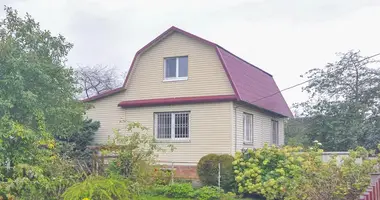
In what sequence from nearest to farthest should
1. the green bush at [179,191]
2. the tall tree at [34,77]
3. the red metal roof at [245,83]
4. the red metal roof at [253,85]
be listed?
the tall tree at [34,77]
the green bush at [179,191]
the red metal roof at [245,83]
the red metal roof at [253,85]

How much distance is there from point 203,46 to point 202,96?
1.99 m

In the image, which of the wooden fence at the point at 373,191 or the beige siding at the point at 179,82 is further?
the beige siding at the point at 179,82

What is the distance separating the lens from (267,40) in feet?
63.5

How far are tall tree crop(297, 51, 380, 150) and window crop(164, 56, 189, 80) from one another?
9.46 metres

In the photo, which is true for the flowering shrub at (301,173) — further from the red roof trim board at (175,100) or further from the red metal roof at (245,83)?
the red metal roof at (245,83)

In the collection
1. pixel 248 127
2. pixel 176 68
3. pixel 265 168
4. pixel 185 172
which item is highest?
pixel 176 68

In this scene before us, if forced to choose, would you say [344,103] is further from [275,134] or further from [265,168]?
[265,168]

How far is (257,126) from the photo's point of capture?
17.8m

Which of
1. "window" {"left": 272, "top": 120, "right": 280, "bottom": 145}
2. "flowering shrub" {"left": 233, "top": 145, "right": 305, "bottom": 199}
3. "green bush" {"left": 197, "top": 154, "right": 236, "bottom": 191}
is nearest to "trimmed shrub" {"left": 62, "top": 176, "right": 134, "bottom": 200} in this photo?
"flowering shrub" {"left": 233, "top": 145, "right": 305, "bottom": 199}

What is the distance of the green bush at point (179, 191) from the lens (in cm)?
1178

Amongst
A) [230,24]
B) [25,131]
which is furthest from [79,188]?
[230,24]

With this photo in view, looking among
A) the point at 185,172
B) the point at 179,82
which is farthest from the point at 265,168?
the point at 179,82

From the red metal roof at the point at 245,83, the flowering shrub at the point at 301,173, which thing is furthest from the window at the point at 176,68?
the flowering shrub at the point at 301,173

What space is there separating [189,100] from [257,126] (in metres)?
3.72
